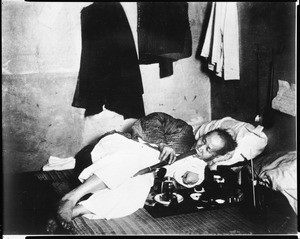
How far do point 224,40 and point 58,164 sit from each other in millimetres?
2007

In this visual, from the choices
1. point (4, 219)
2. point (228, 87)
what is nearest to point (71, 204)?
point (4, 219)

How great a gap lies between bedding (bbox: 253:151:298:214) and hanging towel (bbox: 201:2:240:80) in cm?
70

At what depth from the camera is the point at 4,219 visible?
2334mm

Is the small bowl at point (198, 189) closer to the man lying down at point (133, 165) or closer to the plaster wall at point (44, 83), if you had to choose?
the man lying down at point (133, 165)

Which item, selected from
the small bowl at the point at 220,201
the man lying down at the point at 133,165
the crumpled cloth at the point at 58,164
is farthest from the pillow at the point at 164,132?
the crumpled cloth at the point at 58,164

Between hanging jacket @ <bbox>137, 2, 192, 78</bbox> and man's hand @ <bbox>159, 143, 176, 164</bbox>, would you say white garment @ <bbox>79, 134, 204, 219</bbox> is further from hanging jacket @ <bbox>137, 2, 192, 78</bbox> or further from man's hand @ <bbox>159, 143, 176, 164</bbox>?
hanging jacket @ <bbox>137, 2, 192, 78</bbox>

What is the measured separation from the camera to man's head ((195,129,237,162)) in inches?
104

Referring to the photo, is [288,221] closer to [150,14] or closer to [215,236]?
[215,236]

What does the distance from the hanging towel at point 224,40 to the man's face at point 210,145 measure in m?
0.50

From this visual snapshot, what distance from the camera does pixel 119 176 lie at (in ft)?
7.61

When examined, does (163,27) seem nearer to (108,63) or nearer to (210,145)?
(108,63)

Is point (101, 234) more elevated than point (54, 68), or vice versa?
point (54, 68)

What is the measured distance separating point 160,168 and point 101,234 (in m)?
0.75

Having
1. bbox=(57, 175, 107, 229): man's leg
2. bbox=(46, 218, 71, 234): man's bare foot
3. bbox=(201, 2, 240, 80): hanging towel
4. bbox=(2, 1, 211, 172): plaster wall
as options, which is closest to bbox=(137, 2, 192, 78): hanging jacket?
bbox=(201, 2, 240, 80): hanging towel
